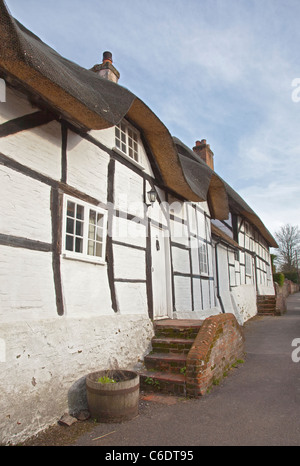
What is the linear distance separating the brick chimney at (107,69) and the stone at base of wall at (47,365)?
5.50 metres

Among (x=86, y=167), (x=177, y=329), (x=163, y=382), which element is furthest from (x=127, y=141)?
(x=163, y=382)

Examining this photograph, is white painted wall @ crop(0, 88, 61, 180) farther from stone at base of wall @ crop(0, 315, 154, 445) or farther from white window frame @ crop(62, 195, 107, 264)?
stone at base of wall @ crop(0, 315, 154, 445)

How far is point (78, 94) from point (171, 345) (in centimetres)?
442

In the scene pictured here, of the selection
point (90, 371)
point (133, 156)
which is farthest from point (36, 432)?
point (133, 156)

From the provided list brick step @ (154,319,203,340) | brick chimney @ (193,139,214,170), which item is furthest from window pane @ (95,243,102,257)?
brick chimney @ (193,139,214,170)

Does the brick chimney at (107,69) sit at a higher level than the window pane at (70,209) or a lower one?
higher

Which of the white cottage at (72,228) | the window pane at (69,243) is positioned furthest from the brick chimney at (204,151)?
the window pane at (69,243)

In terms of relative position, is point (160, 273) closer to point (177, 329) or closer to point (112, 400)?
point (177, 329)

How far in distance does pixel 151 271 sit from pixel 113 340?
1.97 metres

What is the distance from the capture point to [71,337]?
4.27 meters

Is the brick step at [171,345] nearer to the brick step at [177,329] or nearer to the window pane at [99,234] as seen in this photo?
the brick step at [177,329]

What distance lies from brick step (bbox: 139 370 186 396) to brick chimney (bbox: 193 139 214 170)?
411 inches

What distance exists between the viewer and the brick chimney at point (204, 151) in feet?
45.6
